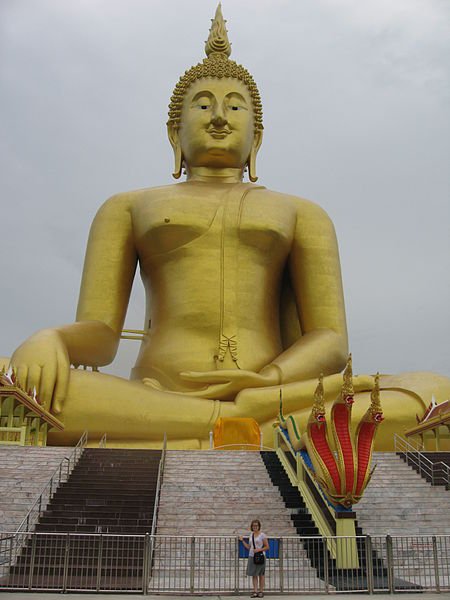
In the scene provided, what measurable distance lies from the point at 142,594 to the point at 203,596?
501 millimetres

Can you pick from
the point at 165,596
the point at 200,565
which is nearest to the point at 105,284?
the point at 200,565

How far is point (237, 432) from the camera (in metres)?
12.1

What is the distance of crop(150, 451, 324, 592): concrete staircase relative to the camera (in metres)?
6.50

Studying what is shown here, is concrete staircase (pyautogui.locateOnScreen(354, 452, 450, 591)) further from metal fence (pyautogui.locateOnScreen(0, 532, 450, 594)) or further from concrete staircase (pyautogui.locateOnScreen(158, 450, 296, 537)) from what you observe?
concrete staircase (pyautogui.locateOnScreen(158, 450, 296, 537))

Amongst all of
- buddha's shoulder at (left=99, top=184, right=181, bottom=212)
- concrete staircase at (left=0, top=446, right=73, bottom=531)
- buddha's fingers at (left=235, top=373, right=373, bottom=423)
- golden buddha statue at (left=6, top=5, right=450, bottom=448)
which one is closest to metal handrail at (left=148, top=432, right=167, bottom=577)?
concrete staircase at (left=0, top=446, right=73, bottom=531)

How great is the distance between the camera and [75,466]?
949 centimetres

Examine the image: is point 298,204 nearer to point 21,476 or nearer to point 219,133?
point 219,133

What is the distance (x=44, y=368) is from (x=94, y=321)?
2.18 meters

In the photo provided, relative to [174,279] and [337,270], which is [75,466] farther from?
[337,270]

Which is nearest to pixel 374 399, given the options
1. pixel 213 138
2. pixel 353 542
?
pixel 353 542

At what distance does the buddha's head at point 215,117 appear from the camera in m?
15.3

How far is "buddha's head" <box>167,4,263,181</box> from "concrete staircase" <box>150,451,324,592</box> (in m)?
7.42

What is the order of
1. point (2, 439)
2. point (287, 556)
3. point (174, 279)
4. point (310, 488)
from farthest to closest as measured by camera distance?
1. point (174, 279)
2. point (2, 439)
3. point (310, 488)
4. point (287, 556)

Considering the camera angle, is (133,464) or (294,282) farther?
(294,282)
